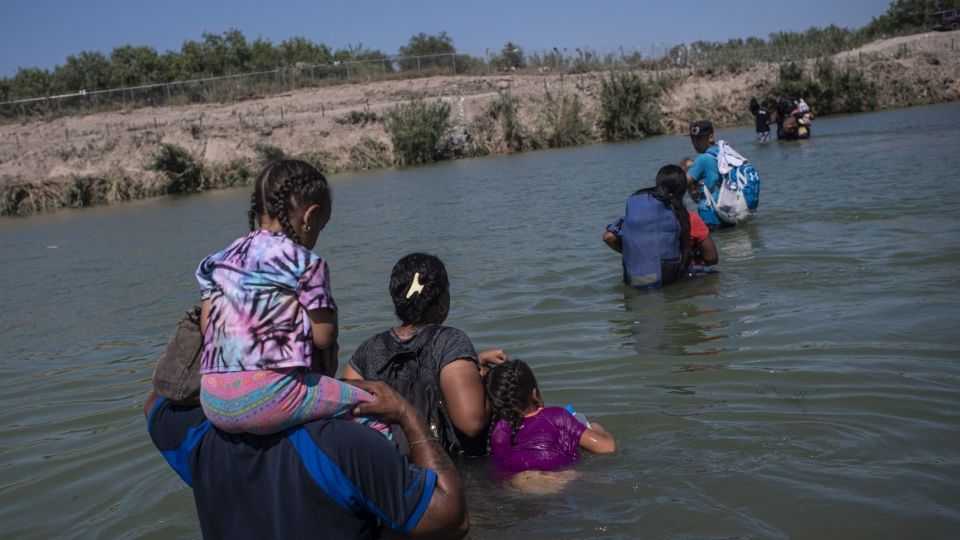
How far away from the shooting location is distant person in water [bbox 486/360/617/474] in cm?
436

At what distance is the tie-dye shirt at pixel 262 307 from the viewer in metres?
2.55

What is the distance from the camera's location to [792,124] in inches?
A: 974

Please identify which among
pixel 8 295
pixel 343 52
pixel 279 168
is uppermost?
pixel 343 52

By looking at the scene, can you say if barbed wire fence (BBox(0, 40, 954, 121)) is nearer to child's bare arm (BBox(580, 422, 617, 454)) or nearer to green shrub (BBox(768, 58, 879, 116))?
green shrub (BBox(768, 58, 879, 116))

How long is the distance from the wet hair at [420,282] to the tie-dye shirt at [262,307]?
1394 mm

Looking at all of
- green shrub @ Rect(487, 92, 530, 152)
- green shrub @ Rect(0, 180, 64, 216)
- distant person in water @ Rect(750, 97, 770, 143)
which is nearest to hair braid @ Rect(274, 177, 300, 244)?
distant person in water @ Rect(750, 97, 770, 143)

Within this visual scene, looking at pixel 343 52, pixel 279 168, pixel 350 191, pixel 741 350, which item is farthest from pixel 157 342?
pixel 343 52

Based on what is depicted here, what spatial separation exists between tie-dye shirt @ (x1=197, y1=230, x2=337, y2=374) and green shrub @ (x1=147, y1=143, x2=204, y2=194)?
103 feet

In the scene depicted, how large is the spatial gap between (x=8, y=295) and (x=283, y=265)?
11.5 metres

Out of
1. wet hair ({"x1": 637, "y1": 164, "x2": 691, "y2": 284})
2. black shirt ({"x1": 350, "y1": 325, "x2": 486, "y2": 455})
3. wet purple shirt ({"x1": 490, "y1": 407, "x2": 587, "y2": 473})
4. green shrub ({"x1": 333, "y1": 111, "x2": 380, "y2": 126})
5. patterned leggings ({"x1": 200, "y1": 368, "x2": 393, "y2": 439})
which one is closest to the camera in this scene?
patterned leggings ({"x1": 200, "y1": 368, "x2": 393, "y2": 439})

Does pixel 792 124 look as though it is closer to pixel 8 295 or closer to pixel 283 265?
pixel 8 295

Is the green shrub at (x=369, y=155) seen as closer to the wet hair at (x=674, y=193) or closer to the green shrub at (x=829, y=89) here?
the green shrub at (x=829, y=89)

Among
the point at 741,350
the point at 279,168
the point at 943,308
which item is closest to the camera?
the point at 279,168

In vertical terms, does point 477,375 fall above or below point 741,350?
above
